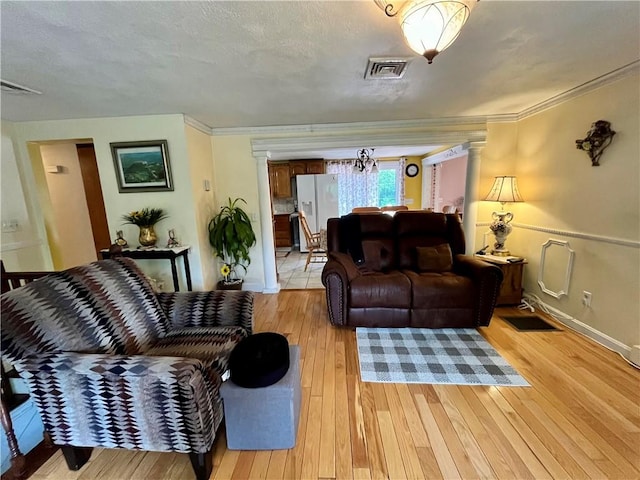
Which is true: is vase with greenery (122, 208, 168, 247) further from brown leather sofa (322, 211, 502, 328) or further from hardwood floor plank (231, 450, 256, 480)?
hardwood floor plank (231, 450, 256, 480)

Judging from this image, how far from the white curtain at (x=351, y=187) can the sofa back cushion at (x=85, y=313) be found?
527 centimetres

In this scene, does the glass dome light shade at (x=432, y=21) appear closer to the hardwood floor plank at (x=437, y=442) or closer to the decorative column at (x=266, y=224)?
the hardwood floor plank at (x=437, y=442)

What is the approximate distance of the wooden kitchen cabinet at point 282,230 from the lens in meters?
6.38

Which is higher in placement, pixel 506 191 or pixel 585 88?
pixel 585 88

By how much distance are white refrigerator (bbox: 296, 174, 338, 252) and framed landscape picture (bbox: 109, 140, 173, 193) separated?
3472mm

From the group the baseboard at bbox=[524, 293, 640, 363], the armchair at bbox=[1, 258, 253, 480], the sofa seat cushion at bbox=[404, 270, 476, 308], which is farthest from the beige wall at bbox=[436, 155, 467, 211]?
the armchair at bbox=[1, 258, 253, 480]

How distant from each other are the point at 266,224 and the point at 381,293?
181 cm

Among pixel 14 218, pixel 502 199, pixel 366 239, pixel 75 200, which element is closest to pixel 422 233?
pixel 366 239

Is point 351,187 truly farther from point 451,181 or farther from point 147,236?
point 147,236

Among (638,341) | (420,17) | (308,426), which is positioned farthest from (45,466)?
(638,341)

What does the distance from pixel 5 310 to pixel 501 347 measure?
3.06 metres

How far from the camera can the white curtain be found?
6.57 m

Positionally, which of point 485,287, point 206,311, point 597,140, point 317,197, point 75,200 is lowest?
point 485,287

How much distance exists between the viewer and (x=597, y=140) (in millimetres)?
2170
